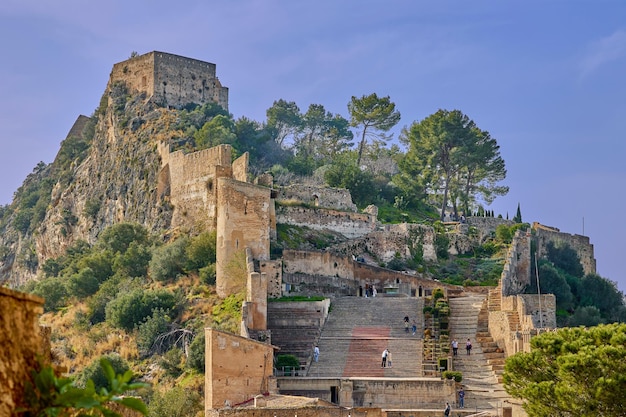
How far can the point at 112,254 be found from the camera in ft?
179

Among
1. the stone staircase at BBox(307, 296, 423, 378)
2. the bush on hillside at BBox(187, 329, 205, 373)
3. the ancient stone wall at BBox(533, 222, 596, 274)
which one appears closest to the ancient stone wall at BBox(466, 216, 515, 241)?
the ancient stone wall at BBox(533, 222, 596, 274)

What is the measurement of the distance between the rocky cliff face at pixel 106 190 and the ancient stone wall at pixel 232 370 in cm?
2022

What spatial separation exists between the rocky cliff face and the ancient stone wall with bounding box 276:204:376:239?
625cm

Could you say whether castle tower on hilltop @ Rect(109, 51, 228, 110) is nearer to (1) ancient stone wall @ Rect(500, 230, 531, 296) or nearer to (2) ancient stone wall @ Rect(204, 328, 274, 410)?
(1) ancient stone wall @ Rect(500, 230, 531, 296)

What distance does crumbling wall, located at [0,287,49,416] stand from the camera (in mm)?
7844

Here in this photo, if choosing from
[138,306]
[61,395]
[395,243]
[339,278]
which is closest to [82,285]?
[138,306]

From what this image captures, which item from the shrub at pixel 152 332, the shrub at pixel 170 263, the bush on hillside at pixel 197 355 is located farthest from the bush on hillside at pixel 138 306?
the bush on hillside at pixel 197 355

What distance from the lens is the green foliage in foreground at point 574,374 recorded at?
28.6 m

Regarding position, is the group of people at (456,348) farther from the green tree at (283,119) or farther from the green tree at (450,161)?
the green tree at (283,119)

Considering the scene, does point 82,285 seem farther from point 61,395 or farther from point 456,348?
point 61,395

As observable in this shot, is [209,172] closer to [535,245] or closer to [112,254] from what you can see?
[112,254]

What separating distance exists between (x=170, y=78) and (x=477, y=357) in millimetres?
34101

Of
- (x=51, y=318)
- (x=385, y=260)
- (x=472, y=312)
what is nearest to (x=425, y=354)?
(x=472, y=312)

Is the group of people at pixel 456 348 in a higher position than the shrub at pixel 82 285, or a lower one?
lower
